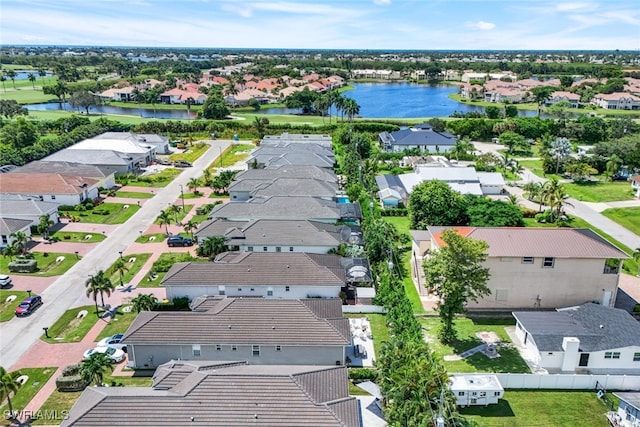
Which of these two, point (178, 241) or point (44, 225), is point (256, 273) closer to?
point (178, 241)

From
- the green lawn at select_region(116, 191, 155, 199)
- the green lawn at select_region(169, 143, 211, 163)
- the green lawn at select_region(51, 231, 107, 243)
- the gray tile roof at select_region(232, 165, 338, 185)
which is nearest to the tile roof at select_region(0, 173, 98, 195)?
the green lawn at select_region(116, 191, 155, 199)

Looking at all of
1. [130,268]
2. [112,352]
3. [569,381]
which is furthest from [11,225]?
[569,381]

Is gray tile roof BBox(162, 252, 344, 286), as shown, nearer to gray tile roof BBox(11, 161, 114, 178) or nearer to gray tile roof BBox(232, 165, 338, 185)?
gray tile roof BBox(232, 165, 338, 185)

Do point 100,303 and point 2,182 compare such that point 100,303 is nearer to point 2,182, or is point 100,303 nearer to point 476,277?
point 476,277

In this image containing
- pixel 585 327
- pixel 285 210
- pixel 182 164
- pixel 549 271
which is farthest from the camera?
pixel 182 164

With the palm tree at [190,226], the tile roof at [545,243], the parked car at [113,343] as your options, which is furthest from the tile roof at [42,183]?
the tile roof at [545,243]

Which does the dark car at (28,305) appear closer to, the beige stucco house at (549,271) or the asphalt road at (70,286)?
the asphalt road at (70,286)

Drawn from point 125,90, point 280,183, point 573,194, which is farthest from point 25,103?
point 573,194
